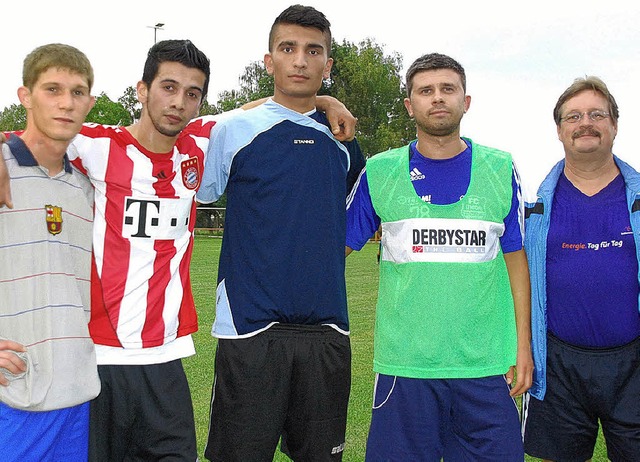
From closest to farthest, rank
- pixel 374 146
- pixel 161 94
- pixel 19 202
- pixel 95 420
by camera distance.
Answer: pixel 19 202, pixel 95 420, pixel 161 94, pixel 374 146

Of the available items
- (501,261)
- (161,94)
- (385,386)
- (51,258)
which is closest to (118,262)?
(51,258)

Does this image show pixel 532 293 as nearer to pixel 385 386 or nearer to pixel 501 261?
pixel 501 261

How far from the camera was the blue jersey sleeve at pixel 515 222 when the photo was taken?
364 cm

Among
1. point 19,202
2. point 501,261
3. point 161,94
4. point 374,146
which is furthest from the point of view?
point 374,146

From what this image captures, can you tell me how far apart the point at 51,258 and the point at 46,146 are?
1.58 ft

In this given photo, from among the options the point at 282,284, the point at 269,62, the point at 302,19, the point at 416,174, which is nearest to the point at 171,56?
the point at 269,62

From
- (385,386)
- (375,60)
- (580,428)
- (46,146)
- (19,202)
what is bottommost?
(580,428)

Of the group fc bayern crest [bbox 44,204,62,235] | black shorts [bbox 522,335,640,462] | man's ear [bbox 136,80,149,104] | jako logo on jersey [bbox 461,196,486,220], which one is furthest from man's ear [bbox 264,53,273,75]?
black shorts [bbox 522,335,640,462]

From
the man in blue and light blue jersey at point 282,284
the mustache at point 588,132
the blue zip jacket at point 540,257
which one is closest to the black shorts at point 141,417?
the man in blue and light blue jersey at point 282,284

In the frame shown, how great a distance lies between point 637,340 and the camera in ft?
12.5

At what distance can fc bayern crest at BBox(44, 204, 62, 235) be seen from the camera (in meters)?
2.93

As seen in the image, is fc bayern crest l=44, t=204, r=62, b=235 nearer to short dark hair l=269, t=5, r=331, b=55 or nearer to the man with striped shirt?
the man with striped shirt

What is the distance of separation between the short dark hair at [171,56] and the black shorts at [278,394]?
1.36m

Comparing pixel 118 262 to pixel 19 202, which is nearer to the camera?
pixel 19 202
